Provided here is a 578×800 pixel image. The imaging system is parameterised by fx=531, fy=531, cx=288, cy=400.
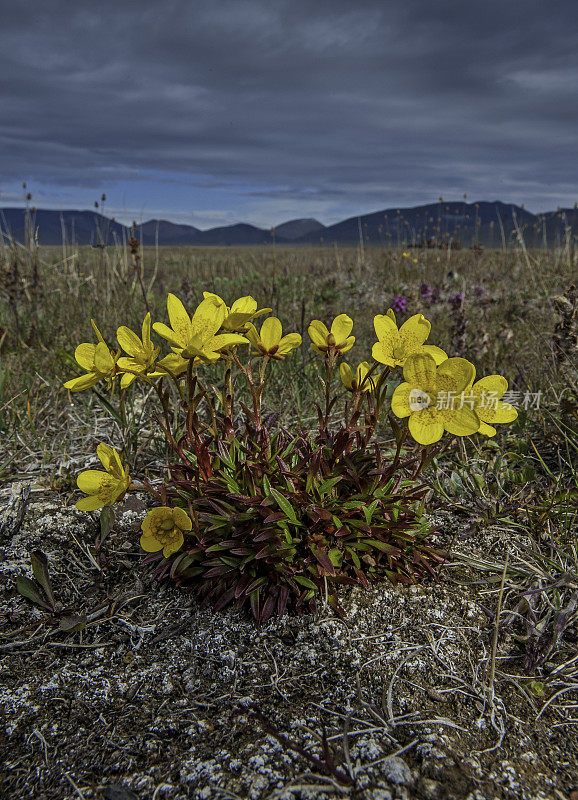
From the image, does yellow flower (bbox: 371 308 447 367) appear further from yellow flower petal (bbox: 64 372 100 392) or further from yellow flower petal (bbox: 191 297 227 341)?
yellow flower petal (bbox: 64 372 100 392)

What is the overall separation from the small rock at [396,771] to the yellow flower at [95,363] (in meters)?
1.34

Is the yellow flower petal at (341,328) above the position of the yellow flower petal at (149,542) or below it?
above

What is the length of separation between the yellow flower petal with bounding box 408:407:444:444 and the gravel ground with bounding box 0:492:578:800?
0.78 meters

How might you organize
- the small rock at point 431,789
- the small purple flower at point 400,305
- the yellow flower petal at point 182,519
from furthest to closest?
the small purple flower at point 400,305, the yellow flower petal at point 182,519, the small rock at point 431,789

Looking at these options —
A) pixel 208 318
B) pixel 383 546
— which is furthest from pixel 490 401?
pixel 208 318

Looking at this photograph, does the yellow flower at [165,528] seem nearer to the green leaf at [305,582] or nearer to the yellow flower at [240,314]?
the green leaf at [305,582]

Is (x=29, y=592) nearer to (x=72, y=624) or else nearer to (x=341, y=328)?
(x=72, y=624)

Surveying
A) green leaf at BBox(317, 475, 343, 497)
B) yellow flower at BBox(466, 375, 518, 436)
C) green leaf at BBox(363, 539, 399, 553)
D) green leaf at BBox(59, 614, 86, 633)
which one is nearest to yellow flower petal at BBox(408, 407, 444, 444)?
yellow flower at BBox(466, 375, 518, 436)

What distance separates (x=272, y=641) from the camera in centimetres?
184

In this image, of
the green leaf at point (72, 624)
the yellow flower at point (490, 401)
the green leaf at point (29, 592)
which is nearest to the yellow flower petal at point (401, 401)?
the yellow flower at point (490, 401)

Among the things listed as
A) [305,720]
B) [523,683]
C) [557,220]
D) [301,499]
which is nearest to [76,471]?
[301,499]

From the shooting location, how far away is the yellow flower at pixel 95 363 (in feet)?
5.43

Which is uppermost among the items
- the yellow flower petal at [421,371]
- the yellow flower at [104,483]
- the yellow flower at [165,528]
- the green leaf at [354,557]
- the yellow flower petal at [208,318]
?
the yellow flower petal at [208,318]

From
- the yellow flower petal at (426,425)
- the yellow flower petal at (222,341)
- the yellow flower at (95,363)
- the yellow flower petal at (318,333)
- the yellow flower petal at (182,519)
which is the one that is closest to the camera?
the yellow flower petal at (426,425)
